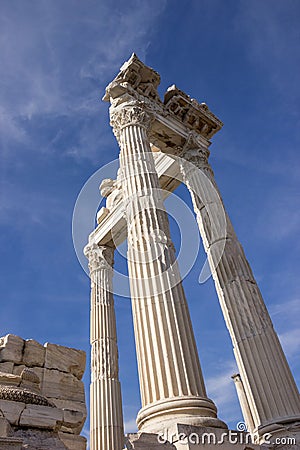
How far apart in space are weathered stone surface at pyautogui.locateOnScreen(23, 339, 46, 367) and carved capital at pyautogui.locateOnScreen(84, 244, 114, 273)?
1045 cm

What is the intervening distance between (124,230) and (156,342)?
12.8m

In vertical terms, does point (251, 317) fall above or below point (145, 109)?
below

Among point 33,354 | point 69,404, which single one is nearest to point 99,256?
point 33,354

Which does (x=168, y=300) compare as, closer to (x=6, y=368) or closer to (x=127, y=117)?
(x=6, y=368)

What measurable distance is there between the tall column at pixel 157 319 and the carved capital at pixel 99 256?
9.47m

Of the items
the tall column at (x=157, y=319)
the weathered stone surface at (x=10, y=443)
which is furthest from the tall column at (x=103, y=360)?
the weathered stone surface at (x=10, y=443)

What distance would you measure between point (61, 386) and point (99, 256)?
1173 cm

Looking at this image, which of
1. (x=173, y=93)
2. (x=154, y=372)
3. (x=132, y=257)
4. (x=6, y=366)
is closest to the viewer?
(x=154, y=372)

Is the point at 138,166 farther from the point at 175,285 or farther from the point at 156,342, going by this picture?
the point at 156,342

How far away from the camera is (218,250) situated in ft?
45.6

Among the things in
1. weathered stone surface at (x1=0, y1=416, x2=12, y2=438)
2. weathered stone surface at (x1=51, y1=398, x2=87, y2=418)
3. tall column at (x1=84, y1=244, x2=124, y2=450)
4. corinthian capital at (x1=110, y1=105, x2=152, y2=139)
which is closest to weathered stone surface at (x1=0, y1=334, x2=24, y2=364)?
weathered stone surface at (x1=51, y1=398, x2=87, y2=418)

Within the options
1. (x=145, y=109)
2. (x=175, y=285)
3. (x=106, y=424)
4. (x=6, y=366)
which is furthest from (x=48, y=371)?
(x=145, y=109)

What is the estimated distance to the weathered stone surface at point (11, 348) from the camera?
973 centimetres

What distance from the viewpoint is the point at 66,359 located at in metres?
10.3
